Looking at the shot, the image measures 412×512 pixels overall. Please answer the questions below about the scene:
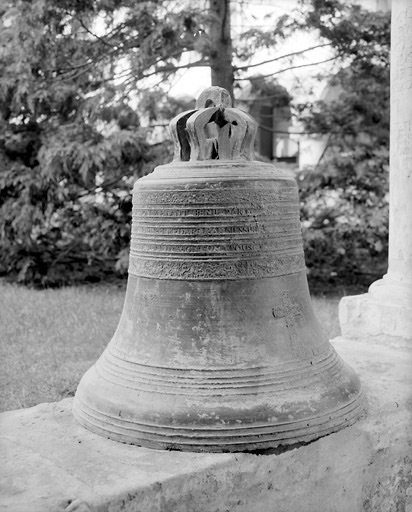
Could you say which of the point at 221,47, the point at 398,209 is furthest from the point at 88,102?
the point at 398,209

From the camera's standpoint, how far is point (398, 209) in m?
4.33

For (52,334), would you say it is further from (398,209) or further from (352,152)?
(352,152)

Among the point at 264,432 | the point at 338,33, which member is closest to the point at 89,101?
the point at 338,33

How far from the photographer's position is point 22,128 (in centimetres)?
851

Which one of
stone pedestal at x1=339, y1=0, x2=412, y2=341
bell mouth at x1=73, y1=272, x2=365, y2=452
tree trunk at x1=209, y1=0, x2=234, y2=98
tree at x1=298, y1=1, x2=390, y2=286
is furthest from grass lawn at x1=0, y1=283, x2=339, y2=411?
tree trunk at x1=209, y1=0, x2=234, y2=98

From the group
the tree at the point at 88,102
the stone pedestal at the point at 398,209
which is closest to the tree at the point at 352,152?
the tree at the point at 88,102

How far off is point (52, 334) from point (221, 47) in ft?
12.0

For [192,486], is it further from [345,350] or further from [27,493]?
[345,350]

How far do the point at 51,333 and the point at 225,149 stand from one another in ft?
12.4

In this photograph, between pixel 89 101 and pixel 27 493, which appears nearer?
pixel 27 493

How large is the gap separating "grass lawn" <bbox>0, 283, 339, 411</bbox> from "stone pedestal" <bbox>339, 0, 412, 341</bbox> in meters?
1.57

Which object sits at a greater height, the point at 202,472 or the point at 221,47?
the point at 221,47

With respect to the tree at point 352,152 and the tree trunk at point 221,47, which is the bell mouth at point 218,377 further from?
the tree at point 352,152

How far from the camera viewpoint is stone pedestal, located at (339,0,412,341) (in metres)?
4.18
